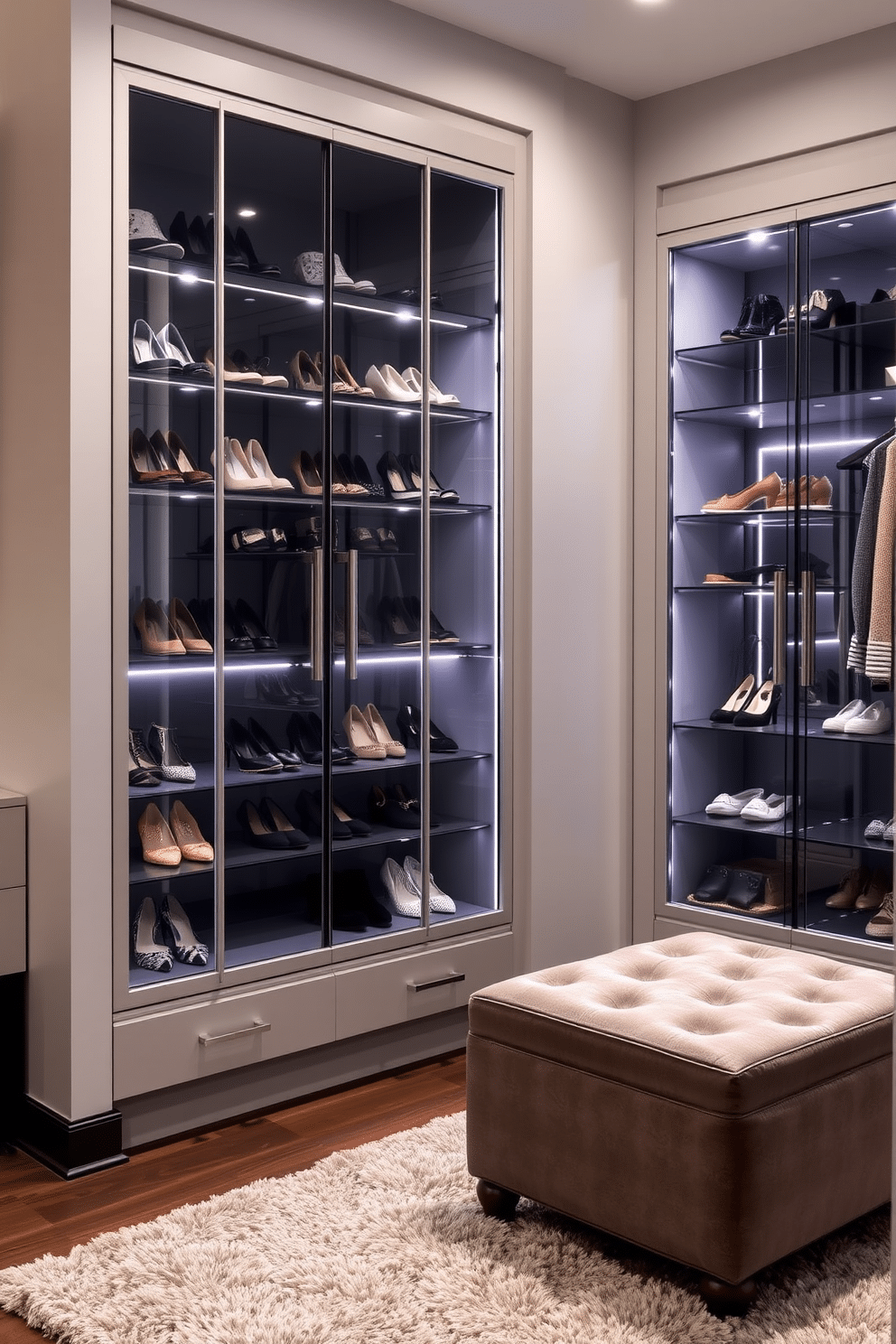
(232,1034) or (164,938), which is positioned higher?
(164,938)

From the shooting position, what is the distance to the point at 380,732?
3.76m

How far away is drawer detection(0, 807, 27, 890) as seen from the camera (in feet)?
10.4

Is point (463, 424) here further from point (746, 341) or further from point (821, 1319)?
point (821, 1319)

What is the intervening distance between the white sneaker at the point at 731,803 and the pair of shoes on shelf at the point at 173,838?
1.80 meters

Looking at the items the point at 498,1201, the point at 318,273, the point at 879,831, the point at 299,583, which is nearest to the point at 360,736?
the point at 299,583

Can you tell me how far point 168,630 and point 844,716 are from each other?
2.08 metres

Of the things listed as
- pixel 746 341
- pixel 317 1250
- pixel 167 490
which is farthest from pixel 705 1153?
pixel 746 341

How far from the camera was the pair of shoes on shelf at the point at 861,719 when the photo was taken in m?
3.92

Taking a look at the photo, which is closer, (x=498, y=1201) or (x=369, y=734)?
(x=498, y=1201)

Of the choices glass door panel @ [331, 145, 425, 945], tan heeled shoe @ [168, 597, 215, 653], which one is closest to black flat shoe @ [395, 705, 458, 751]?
glass door panel @ [331, 145, 425, 945]

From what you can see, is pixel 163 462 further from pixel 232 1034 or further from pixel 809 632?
pixel 809 632

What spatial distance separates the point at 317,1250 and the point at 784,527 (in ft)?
8.57

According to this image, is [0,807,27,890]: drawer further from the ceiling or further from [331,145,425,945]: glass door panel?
the ceiling

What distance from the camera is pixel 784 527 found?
414 centimetres
